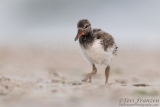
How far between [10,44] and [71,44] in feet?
8.17

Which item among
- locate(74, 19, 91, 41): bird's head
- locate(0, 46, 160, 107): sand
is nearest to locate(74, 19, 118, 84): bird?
locate(74, 19, 91, 41): bird's head

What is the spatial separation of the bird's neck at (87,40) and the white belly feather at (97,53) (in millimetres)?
69

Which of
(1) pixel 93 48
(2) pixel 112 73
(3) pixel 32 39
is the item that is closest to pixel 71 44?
(3) pixel 32 39

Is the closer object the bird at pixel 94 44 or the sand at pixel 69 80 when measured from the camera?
the sand at pixel 69 80

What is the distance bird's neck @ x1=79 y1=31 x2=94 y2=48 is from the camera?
10945 mm

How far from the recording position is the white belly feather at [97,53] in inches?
429

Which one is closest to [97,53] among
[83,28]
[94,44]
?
[94,44]

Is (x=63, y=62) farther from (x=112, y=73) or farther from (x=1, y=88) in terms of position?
(x=1, y=88)

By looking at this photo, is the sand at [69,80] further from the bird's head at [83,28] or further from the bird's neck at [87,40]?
the bird's head at [83,28]

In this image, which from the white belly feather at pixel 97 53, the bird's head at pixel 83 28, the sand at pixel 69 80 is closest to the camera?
the sand at pixel 69 80

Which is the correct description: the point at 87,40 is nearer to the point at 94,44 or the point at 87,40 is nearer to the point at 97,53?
the point at 94,44

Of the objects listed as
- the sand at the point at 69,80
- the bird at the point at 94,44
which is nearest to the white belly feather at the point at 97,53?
the bird at the point at 94,44

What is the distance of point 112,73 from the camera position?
15.0 m

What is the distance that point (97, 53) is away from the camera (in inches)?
430
